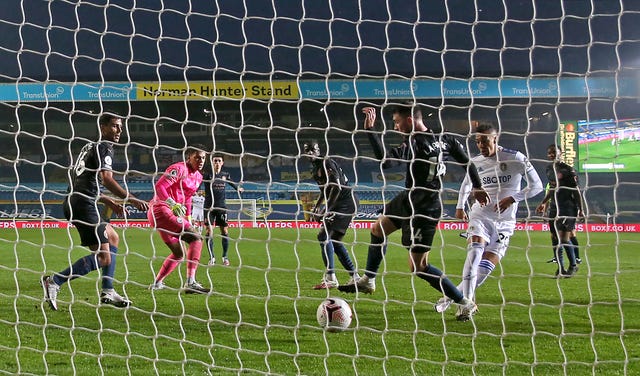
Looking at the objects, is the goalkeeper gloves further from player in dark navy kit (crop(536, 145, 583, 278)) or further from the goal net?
player in dark navy kit (crop(536, 145, 583, 278))

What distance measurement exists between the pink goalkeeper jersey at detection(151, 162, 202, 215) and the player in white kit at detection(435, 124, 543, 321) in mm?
2278

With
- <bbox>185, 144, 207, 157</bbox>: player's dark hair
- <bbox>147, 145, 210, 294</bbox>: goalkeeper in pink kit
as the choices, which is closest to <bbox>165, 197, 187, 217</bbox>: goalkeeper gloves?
<bbox>147, 145, 210, 294</bbox>: goalkeeper in pink kit

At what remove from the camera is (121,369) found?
3223mm

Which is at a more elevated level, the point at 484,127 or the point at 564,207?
the point at 484,127

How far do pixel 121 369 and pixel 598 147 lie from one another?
450 cm

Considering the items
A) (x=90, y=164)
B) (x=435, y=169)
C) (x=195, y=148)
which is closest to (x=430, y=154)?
(x=435, y=169)

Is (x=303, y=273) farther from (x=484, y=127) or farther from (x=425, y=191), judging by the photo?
(x=484, y=127)

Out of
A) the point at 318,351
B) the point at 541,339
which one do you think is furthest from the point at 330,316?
the point at 541,339

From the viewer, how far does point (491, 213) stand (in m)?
4.88

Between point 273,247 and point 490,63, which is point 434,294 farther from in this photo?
point 490,63

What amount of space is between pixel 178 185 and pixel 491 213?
263cm

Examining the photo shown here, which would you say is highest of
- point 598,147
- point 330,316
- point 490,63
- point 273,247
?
point 598,147

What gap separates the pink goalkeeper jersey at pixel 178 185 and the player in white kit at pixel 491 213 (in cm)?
228

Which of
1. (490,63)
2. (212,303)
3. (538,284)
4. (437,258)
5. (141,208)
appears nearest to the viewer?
(141,208)
